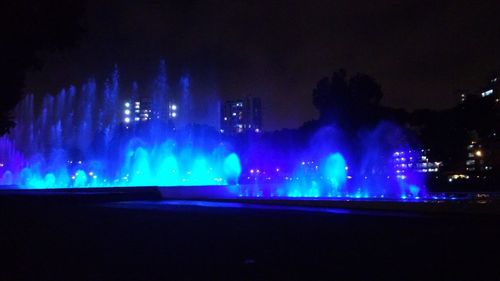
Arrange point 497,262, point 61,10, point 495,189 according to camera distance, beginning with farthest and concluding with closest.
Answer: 1. point 495,189
2. point 61,10
3. point 497,262

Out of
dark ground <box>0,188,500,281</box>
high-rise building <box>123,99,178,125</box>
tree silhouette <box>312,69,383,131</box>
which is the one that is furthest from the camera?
high-rise building <box>123,99,178,125</box>

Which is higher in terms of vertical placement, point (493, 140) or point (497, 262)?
point (493, 140)

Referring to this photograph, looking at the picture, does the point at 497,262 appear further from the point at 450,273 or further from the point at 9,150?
the point at 9,150

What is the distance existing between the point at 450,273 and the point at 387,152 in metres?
28.0

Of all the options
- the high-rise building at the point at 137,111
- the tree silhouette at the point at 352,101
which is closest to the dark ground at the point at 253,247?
Answer: the tree silhouette at the point at 352,101

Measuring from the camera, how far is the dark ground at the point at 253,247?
6629mm

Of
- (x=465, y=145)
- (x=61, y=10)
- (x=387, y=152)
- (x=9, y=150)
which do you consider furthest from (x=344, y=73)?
(x=9, y=150)

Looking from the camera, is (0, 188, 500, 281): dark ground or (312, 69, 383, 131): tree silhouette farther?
(312, 69, 383, 131): tree silhouette

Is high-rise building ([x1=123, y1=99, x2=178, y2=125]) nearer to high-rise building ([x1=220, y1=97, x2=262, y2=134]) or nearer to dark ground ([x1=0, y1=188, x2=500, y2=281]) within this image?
high-rise building ([x1=220, y1=97, x2=262, y2=134])

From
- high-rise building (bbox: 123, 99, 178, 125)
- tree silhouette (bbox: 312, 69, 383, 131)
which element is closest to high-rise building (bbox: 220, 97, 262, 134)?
high-rise building (bbox: 123, 99, 178, 125)

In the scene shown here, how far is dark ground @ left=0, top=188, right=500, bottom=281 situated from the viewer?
6.63 metres

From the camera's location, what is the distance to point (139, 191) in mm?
26812

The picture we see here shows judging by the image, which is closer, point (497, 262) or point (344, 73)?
point (497, 262)

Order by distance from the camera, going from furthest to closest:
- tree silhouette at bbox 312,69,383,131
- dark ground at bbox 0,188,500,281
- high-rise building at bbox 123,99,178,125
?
high-rise building at bbox 123,99,178,125 < tree silhouette at bbox 312,69,383,131 < dark ground at bbox 0,188,500,281
